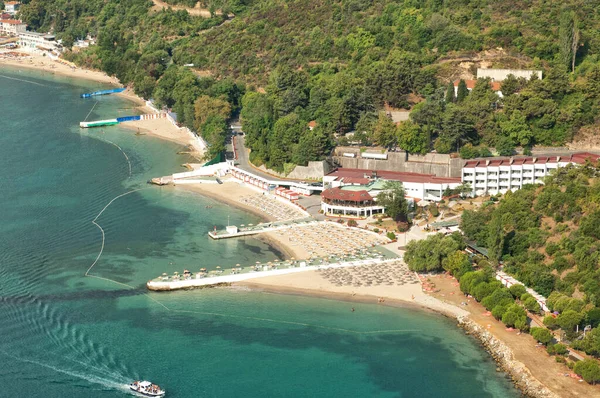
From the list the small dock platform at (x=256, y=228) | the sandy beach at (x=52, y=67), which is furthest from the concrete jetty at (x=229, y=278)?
the sandy beach at (x=52, y=67)

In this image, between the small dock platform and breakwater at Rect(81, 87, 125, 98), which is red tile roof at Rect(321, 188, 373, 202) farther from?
breakwater at Rect(81, 87, 125, 98)

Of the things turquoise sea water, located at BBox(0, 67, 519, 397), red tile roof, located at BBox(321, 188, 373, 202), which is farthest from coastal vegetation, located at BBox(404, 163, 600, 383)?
red tile roof, located at BBox(321, 188, 373, 202)

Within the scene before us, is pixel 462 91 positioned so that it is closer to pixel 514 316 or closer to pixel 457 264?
pixel 457 264

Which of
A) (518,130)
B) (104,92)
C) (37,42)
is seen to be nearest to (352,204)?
(518,130)

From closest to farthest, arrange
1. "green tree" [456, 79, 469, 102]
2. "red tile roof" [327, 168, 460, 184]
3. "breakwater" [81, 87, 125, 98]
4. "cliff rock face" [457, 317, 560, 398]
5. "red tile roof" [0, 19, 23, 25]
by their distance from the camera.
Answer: "cliff rock face" [457, 317, 560, 398] < "red tile roof" [327, 168, 460, 184] < "green tree" [456, 79, 469, 102] < "breakwater" [81, 87, 125, 98] < "red tile roof" [0, 19, 23, 25]

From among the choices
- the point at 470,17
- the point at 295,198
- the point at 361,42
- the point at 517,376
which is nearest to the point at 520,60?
the point at 470,17

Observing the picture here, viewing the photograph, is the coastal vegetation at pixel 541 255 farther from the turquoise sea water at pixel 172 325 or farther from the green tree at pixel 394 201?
the green tree at pixel 394 201
